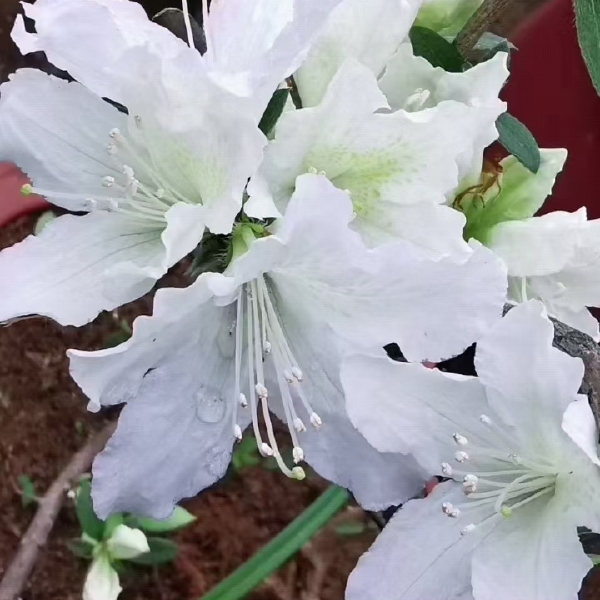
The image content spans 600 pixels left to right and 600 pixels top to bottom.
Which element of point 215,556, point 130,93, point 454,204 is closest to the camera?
point 130,93

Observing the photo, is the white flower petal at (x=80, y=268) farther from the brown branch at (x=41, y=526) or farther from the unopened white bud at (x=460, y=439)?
the brown branch at (x=41, y=526)

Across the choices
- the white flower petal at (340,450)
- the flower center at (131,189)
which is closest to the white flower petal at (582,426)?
the white flower petal at (340,450)

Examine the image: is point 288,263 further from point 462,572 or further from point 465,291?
point 462,572

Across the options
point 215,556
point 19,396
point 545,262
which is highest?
point 545,262

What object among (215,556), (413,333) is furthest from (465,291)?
(215,556)

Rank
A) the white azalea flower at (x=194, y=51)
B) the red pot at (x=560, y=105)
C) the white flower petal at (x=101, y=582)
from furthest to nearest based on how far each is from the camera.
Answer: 1. the red pot at (x=560, y=105)
2. the white flower petal at (x=101, y=582)
3. the white azalea flower at (x=194, y=51)

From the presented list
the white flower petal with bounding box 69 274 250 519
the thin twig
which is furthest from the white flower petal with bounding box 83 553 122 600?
the thin twig

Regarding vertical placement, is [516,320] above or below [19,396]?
above
